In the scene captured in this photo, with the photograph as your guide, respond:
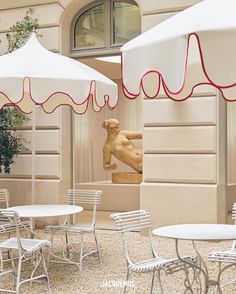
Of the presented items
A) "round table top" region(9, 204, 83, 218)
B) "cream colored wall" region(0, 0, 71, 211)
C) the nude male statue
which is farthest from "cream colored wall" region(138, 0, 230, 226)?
the nude male statue

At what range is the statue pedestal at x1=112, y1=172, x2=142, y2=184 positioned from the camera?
41.1 ft

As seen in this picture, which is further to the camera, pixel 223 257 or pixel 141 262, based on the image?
pixel 141 262

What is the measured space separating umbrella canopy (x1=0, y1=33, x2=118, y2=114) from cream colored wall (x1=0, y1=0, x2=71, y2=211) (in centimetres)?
326

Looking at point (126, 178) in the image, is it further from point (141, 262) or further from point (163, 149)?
point (141, 262)

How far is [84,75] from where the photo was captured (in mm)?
7039

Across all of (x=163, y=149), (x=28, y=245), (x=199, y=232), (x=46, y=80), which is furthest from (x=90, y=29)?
(x=199, y=232)

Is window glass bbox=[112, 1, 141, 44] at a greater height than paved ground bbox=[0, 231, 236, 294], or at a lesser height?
greater

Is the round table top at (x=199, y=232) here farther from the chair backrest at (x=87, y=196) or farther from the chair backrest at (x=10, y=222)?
the chair backrest at (x=87, y=196)

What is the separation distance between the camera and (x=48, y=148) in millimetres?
10688

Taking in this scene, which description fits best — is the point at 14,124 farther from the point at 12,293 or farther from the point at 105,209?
the point at 12,293

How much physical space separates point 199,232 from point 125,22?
641 cm

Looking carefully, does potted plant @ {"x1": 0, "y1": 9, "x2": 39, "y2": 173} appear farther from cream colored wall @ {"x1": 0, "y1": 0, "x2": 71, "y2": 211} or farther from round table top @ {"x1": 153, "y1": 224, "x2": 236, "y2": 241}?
round table top @ {"x1": 153, "y1": 224, "x2": 236, "y2": 241}

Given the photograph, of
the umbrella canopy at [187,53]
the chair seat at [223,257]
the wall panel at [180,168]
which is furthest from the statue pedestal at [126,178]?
the umbrella canopy at [187,53]

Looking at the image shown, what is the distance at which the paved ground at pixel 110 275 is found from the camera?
6043 mm
